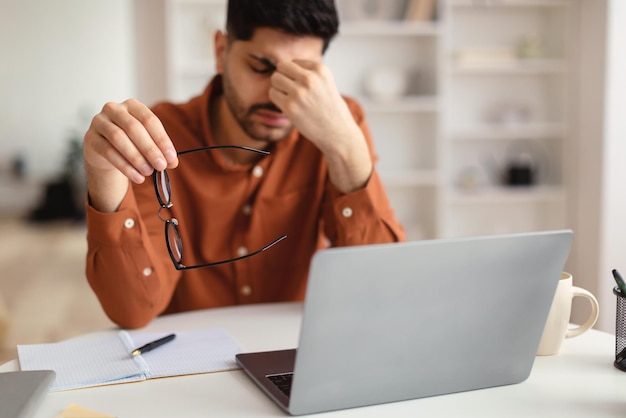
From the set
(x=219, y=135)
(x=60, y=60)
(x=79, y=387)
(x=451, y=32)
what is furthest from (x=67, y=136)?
(x=79, y=387)

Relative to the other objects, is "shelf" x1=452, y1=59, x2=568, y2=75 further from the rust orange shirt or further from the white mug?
the white mug

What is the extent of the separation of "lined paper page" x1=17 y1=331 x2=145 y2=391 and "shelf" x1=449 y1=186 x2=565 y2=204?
2.88m

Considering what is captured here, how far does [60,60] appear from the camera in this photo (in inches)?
293

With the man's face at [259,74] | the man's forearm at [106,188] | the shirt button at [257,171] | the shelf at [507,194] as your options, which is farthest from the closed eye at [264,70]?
the shelf at [507,194]

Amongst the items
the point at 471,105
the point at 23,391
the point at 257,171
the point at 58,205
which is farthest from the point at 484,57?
the point at 58,205

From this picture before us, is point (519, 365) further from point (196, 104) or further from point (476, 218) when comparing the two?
point (476, 218)

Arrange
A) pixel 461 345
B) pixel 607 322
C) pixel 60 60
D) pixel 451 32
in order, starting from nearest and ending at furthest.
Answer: pixel 461 345 → pixel 607 322 → pixel 451 32 → pixel 60 60

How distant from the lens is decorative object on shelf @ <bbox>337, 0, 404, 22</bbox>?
3.80 metres

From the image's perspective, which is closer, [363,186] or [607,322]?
[363,186]

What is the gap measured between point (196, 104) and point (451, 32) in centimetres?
260

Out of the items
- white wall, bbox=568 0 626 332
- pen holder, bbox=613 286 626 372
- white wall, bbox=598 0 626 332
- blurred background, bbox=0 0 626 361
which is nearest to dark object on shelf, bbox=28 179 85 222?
blurred background, bbox=0 0 626 361

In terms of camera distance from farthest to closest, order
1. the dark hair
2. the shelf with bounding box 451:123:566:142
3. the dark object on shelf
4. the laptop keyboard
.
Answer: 1. the dark object on shelf
2. the shelf with bounding box 451:123:566:142
3. the dark hair
4. the laptop keyboard

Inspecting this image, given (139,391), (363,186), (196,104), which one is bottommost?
(139,391)

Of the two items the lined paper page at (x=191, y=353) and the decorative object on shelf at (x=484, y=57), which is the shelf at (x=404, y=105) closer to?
the decorative object on shelf at (x=484, y=57)
